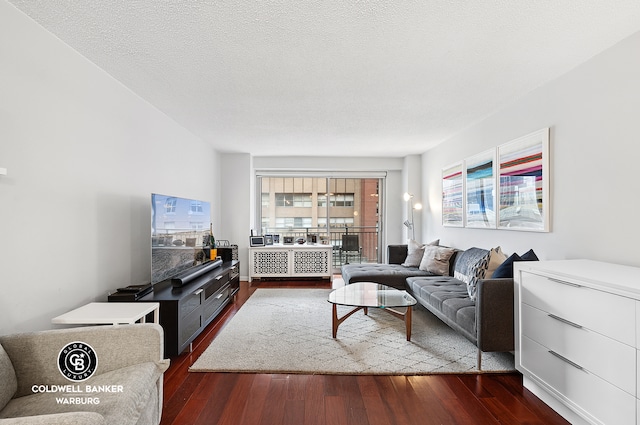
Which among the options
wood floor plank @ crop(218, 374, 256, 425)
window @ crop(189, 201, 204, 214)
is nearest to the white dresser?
wood floor plank @ crop(218, 374, 256, 425)

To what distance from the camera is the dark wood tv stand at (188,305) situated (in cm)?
257

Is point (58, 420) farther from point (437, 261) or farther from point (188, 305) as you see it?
point (437, 261)

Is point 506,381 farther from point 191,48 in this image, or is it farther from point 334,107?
point 191,48

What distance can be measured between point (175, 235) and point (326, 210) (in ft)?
12.7

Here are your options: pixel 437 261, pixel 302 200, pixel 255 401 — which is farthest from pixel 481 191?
pixel 302 200

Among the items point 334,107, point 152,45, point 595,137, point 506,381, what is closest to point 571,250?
point 595,137

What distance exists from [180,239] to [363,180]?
4319mm

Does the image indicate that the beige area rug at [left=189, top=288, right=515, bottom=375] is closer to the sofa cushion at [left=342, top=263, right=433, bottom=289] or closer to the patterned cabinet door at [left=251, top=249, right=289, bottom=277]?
the sofa cushion at [left=342, top=263, right=433, bottom=289]

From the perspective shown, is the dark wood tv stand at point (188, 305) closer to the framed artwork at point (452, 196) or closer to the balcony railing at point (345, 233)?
the balcony railing at point (345, 233)

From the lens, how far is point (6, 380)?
1374mm

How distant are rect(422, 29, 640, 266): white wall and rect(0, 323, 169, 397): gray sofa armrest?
3020 millimetres

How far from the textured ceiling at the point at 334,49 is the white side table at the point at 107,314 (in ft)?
5.97

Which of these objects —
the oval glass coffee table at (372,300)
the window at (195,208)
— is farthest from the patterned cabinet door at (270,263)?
the oval glass coffee table at (372,300)

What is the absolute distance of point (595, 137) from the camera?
238cm
